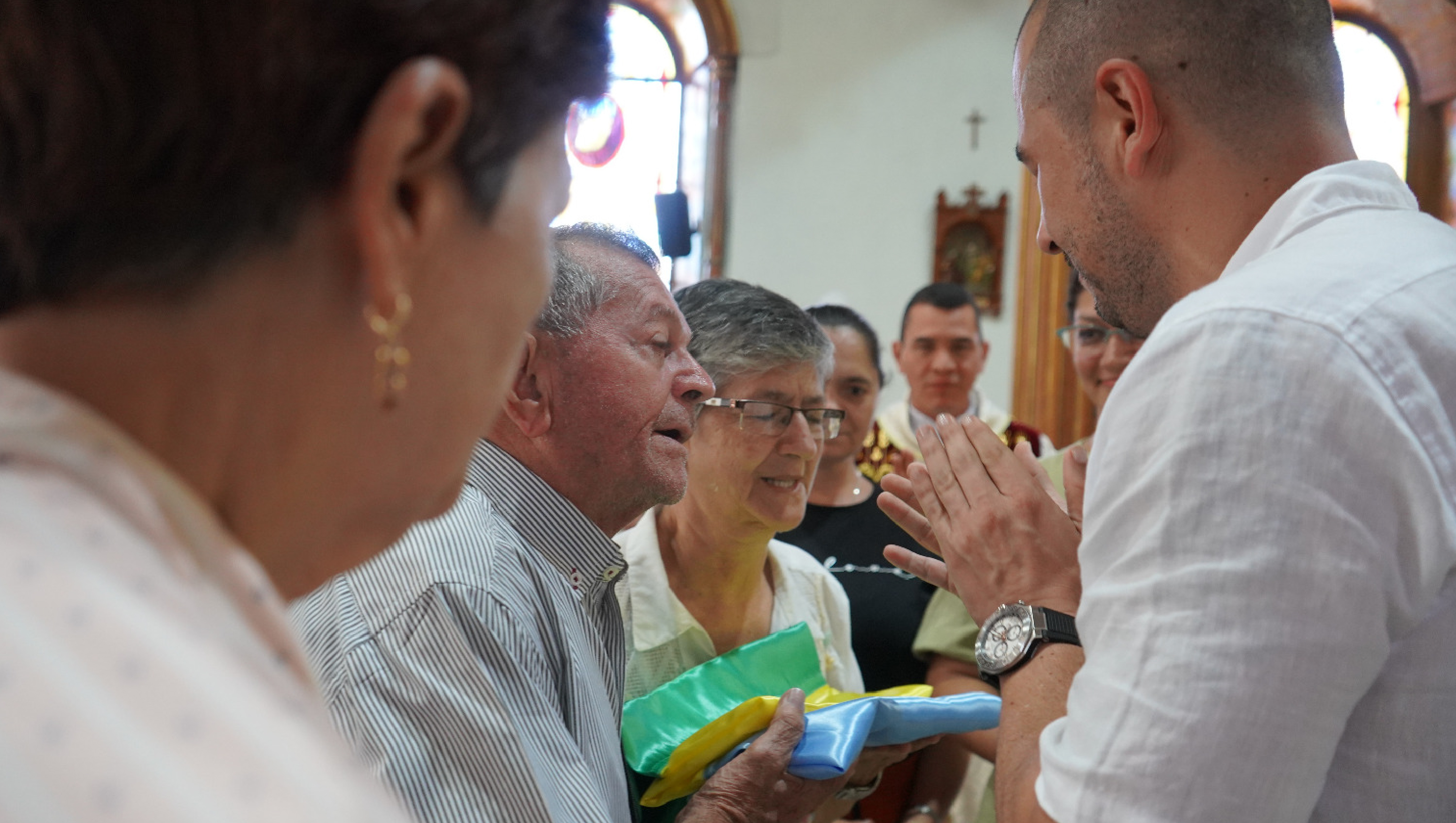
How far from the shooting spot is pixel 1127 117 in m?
1.46

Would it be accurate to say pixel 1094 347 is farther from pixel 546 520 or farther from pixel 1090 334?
pixel 546 520

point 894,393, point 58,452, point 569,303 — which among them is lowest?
point 894,393

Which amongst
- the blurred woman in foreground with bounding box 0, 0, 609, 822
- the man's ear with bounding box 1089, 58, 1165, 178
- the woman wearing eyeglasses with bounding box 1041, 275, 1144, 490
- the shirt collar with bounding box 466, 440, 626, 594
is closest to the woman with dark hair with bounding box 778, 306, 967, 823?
the woman wearing eyeglasses with bounding box 1041, 275, 1144, 490

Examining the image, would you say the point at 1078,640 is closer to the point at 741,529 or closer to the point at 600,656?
the point at 600,656

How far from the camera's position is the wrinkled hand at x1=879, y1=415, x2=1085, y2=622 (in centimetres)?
151

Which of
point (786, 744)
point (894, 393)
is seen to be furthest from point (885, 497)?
point (894, 393)

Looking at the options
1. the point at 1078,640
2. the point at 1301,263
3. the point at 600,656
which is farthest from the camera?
the point at 600,656

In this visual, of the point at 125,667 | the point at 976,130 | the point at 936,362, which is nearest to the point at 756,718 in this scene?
the point at 125,667

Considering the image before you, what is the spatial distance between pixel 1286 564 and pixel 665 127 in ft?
28.0

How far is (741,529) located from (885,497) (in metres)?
0.80

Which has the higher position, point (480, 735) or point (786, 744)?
point (480, 735)

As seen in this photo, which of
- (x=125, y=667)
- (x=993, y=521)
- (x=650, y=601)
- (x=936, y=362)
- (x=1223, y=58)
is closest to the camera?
(x=125, y=667)

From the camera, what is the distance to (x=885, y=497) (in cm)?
183

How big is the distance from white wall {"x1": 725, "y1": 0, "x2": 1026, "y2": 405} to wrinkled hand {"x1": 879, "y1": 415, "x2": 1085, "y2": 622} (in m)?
6.83
